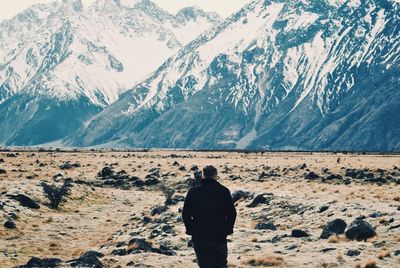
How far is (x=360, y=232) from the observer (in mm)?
26125

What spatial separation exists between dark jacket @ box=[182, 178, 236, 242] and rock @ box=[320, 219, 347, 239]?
12094 mm

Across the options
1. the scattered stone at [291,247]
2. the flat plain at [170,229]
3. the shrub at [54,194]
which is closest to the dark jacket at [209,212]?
the flat plain at [170,229]

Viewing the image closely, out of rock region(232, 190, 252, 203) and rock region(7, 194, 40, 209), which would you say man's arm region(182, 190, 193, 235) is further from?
rock region(232, 190, 252, 203)

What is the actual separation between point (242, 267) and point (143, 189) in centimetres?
3659

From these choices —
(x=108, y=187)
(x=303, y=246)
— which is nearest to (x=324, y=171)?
(x=108, y=187)

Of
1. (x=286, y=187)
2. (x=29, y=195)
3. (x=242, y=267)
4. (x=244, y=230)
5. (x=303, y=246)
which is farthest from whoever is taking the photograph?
(x=286, y=187)

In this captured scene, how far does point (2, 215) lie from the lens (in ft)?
114

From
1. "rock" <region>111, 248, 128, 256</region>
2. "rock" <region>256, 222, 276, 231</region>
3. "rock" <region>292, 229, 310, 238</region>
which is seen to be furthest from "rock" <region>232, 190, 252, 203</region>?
"rock" <region>111, 248, 128, 256</region>

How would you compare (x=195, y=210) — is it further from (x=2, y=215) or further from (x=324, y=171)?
(x=324, y=171)

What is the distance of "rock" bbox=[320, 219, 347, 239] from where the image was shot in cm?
2789

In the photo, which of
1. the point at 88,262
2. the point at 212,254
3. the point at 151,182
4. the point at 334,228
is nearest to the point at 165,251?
the point at 88,262

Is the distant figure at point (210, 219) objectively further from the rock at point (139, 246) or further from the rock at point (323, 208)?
the rock at point (323, 208)

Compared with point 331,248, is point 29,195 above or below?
above

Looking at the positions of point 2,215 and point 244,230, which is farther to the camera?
point 2,215
